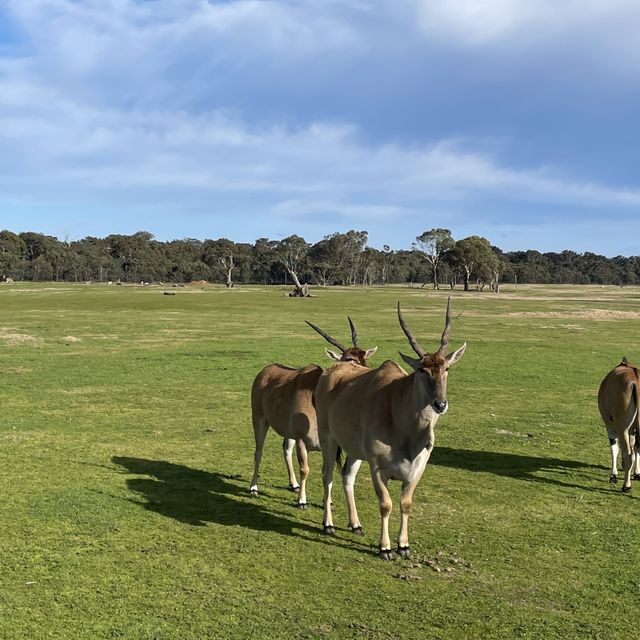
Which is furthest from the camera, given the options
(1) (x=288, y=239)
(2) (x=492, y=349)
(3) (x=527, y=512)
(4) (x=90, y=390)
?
(1) (x=288, y=239)

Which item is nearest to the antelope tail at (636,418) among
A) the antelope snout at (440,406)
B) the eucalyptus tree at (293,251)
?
the antelope snout at (440,406)

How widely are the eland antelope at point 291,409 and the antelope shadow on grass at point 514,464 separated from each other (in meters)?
2.71

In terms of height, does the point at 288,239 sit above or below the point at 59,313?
above

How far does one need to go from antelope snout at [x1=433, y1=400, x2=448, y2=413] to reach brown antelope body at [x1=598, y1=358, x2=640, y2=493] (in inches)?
172

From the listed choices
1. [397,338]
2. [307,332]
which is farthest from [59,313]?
[397,338]

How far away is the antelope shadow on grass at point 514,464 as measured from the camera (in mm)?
10391

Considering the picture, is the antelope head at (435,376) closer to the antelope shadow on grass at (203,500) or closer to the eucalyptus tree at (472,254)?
the antelope shadow on grass at (203,500)

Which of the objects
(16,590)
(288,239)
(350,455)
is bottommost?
(16,590)

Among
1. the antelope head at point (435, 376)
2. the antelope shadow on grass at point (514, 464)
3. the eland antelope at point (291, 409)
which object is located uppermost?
the antelope head at point (435, 376)

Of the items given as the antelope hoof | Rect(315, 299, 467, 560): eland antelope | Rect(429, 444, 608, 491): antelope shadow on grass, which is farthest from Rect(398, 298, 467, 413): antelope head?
Rect(429, 444, 608, 491): antelope shadow on grass

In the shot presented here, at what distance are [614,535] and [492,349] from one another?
2061 cm

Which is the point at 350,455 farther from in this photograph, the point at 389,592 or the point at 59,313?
the point at 59,313

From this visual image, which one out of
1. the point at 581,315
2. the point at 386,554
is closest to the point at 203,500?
the point at 386,554

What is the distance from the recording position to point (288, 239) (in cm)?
15462
